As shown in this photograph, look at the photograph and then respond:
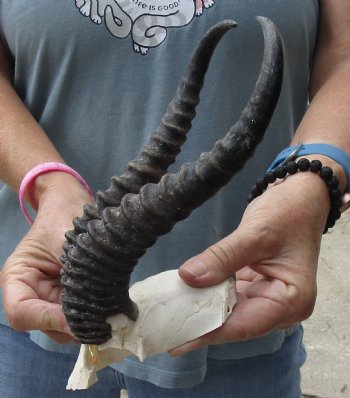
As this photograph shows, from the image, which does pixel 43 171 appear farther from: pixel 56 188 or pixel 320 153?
pixel 320 153

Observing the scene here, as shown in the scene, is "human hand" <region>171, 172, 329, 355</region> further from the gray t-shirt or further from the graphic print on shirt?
the graphic print on shirt

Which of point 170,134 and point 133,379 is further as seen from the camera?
point 133,379

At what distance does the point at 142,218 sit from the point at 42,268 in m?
0.40

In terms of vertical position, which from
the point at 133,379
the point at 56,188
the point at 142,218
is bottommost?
the point at 133,379

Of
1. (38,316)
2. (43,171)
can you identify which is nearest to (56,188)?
(43,171)

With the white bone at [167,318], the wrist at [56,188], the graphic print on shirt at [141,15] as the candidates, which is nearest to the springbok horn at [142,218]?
the white bone at [167,318]

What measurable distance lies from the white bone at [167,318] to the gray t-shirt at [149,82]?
274mm

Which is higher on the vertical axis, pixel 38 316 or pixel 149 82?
pixel 149 82

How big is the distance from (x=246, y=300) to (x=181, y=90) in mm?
353

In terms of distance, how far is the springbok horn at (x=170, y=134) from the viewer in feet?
2.90

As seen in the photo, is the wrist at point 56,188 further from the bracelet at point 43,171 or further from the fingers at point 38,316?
the fingers at point 38,316

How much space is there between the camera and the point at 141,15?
4.18 ft

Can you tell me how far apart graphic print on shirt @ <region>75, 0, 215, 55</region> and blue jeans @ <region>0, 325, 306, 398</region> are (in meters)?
0.67

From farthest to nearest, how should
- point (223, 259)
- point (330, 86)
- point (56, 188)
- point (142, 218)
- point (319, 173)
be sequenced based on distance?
point (330, 86) → point (56, 188) → point (319, 173) → point (223, 259) → point (142, 218)
